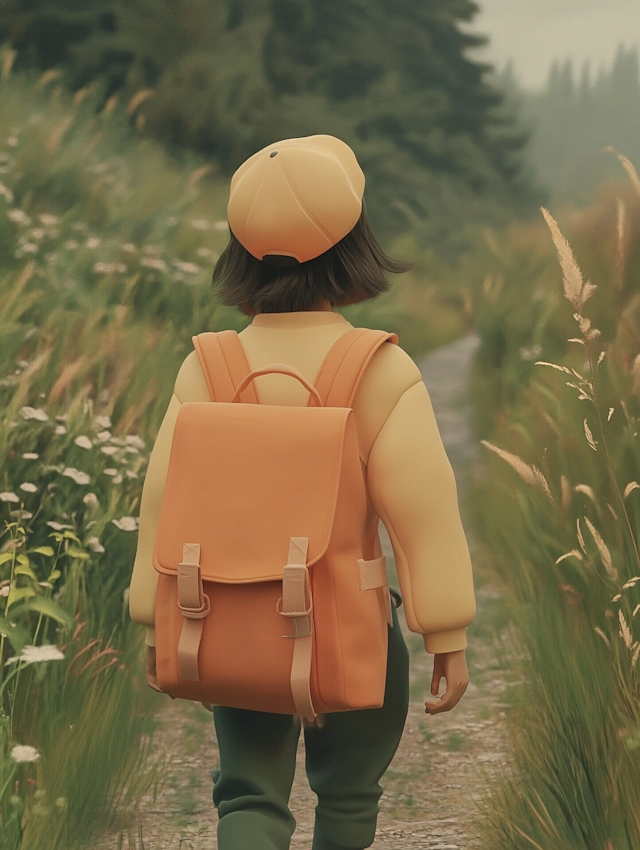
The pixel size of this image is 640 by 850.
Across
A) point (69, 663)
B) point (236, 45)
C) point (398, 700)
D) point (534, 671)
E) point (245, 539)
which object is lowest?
point (236, 45)

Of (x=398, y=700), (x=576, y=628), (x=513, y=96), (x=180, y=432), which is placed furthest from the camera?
(x=513, y=96)

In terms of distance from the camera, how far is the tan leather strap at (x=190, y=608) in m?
1.94

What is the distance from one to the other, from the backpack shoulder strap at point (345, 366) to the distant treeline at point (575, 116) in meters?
11.5

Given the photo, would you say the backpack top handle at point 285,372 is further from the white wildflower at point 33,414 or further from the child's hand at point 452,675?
the white wildflower at point 33,414

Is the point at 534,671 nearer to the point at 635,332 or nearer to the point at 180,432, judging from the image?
the point at 635,332

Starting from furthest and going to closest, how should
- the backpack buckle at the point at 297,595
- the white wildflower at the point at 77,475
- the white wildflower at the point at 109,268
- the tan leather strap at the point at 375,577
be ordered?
the white wildflower at the point at 109,268
the white wildflower at the point at 77,475
the tan leather strap at the point at 375,577
the backpack buckle at the point at 297,595

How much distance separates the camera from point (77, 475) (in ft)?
11.1

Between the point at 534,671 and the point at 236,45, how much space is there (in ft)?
27.3

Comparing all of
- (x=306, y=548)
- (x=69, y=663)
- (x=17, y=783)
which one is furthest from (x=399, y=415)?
(x=69, y=663)

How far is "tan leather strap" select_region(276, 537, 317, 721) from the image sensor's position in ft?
6.16

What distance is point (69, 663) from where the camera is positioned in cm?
306

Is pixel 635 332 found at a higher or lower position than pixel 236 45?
higher

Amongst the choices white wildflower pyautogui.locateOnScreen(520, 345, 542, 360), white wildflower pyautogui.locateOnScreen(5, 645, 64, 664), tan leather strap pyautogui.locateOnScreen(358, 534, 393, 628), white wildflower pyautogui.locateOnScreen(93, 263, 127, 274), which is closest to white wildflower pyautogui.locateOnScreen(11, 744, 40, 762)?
white wildflower pyautogui.locateOnScreen(5, 645, 64, 664)

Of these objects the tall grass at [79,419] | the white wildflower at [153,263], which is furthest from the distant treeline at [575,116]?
the white wildflower at [153,263]
